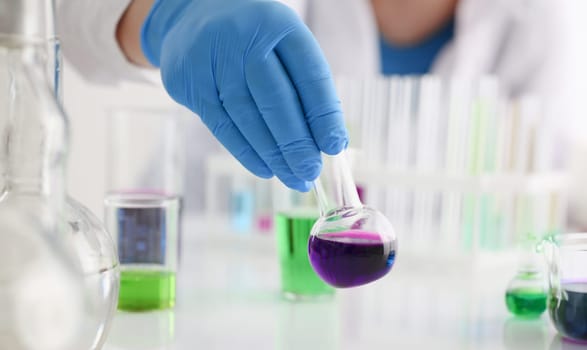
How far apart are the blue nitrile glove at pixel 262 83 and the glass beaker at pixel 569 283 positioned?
0.40m

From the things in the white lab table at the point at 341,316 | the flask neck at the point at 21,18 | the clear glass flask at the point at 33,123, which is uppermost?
the flask neck at the point at 21,18

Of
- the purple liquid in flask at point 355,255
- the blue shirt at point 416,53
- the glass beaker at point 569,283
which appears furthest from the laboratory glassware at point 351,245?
the blue shirt at point 416,53

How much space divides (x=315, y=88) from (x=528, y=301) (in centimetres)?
59

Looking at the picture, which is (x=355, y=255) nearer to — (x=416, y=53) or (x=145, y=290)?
(x=145, y=290)

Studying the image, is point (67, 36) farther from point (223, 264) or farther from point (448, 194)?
point (448, 194)

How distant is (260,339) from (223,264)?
66cm

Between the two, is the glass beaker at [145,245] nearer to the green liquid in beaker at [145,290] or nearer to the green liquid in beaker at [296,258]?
the green liquid in beaker at [145,290]

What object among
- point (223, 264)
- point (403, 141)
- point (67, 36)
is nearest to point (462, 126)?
point (403, 141)

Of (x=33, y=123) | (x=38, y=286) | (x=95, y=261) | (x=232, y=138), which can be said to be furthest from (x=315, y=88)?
(x=38, y=286)

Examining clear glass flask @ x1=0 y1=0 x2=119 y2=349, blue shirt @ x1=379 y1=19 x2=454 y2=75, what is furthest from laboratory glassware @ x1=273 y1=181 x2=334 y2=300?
blue shirt @ x1=379 y1=19 x2=454 y2=75

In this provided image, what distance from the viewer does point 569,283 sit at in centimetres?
121

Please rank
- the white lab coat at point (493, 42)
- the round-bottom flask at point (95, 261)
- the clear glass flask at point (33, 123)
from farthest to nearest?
the white lab coat at point (493, 42) < the round-bottom flask at point (95, 261) < the clear glass flask at point (33, 123)

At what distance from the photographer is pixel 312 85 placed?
1.17 m

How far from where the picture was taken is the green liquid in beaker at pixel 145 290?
136 centimetres
